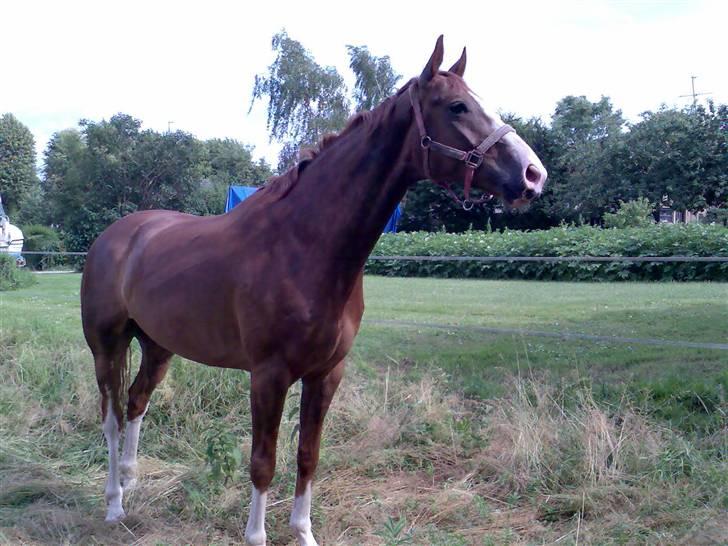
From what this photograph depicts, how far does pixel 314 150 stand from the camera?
3.03 meters

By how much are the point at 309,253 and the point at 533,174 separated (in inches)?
38.4

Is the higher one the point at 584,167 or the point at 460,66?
the point at 584,167

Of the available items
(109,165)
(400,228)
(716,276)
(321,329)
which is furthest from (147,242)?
(400,228)

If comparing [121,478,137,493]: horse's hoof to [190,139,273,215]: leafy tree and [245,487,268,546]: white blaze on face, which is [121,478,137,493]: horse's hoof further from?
[190,139,273,215]: leafy tree

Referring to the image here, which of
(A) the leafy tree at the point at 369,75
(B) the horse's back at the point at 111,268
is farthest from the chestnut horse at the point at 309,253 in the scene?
(A) the leafy tree at the point at 369,75

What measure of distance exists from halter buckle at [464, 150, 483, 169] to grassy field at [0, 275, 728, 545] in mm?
1644

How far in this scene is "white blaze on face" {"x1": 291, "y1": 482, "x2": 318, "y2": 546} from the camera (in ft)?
10.3

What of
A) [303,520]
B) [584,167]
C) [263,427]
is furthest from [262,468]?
[584,167]

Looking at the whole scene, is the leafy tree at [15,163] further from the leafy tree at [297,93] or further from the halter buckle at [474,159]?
the halter buckle at [474,159]

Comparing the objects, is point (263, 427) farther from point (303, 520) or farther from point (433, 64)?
point (433, 64)

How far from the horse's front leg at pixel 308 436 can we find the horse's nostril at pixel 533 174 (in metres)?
1.27

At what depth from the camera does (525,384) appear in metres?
4.75

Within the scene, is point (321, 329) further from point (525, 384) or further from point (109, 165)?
point (109, 165)

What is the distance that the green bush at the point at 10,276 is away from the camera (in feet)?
47.6
